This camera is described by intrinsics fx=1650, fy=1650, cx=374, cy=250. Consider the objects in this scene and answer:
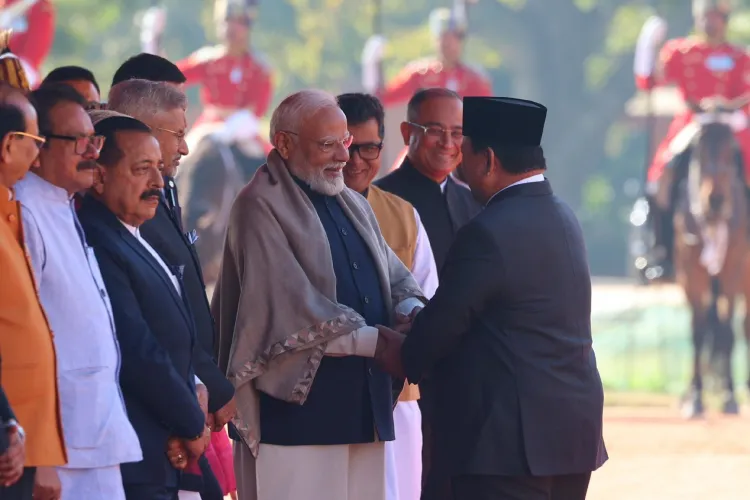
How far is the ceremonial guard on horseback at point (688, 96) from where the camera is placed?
1402 cm

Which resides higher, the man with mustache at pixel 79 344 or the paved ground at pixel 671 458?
the man with mustache at pixel 79 344

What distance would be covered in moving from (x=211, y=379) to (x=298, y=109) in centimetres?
84

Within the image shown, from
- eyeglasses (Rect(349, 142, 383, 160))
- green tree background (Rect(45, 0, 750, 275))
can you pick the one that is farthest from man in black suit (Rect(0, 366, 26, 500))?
green tree background (Rect(45, 0, 750, 275))

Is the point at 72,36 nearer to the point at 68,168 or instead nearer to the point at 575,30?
the point at 575,30

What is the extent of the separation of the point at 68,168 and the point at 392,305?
1.20m

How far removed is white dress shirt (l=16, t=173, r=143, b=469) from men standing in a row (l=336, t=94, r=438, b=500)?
1553mm

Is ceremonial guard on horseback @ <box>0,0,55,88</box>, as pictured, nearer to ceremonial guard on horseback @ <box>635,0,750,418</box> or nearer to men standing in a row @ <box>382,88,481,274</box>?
ceremonial guard on horseback @ <box>635,0,750,418</box>

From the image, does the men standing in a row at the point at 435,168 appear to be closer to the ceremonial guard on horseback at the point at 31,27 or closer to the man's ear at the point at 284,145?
the man's ear at the point at 284,145

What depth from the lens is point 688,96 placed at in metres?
14.5

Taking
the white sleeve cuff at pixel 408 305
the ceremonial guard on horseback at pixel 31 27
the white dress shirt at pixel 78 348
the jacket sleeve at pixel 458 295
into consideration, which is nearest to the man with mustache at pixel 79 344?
the white dress shirt at pixel 78 348

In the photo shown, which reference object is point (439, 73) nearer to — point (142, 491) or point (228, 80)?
point (228, 80)

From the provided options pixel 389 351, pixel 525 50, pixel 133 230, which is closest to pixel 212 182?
pixel 389 351

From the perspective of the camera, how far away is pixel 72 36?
76.8ft

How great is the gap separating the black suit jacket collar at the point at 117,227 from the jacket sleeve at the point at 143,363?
0.34 feet
